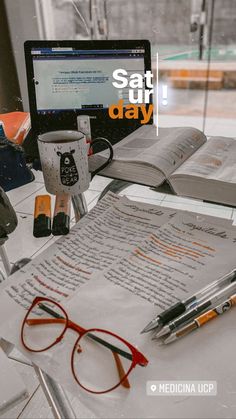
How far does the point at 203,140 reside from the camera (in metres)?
0.90

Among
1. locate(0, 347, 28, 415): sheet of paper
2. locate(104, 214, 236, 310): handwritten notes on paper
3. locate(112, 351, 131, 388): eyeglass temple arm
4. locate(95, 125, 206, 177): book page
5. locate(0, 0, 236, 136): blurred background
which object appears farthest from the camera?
locate(0, 0, 236, 136): blurred background

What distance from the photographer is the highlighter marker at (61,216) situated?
2.00 ft

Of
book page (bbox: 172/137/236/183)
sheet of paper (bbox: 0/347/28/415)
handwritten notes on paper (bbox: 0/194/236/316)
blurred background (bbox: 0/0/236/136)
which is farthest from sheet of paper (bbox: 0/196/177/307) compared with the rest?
blurred background (bbox: 0/0/236/136)

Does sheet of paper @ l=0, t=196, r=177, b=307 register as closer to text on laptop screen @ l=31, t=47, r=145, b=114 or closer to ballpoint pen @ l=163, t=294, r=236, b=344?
ballpoint pen @ l=163, t=294, r=236, b=344

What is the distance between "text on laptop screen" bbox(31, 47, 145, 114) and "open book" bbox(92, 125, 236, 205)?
0.27 metres

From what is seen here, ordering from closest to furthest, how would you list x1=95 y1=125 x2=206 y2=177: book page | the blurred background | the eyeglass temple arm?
the eyeglass temple arm, x1=95 y1=125 x2=206 y2=177: book page, the blurred background

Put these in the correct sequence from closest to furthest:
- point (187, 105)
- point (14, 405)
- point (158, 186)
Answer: point (158, 186) → point (14, 405) → point (187, 105)

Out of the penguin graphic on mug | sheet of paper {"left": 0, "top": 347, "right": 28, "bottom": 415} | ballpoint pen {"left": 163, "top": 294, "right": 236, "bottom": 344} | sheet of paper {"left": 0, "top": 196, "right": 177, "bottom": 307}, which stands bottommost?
sheet of paper {"left": 0, "top": 347, "right": 28, "bottom": 415}

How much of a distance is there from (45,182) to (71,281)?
296 mm

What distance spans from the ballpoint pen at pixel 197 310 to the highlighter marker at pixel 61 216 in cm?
27

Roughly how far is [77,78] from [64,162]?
52 cm

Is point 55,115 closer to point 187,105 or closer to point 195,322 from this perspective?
point 195,322

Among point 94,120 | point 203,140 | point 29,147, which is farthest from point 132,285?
point 94,120

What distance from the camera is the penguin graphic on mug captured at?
681mm
